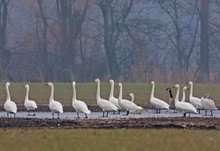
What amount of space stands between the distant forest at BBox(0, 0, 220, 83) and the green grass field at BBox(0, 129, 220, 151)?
37.5m

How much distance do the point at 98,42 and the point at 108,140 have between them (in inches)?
1873

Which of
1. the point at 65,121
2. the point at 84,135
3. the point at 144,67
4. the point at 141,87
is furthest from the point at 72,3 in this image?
the point at 84,135

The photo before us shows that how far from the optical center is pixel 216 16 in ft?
236

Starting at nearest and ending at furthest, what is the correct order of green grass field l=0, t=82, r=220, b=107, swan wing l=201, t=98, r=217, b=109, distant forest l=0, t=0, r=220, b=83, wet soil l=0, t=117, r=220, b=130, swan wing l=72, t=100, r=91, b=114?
1. wet soil l=0, t=117, r=220, b=130
2. swan wing l=72, t=100, r=91, b=114
3. swan wing l=201, t=98, r=217, b=109
4. green grass field l=0, t=82, r=220, b=107
5. distant forest l=0, t=0, r=220, b=83

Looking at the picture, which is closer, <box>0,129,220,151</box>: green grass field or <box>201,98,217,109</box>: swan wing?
<box>0,129,220,151</box>: green grass field

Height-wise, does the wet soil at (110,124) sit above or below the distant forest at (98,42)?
below

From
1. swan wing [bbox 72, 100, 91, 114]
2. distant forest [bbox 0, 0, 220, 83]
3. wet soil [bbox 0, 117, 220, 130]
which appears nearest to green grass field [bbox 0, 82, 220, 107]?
swan wing [bbox 72, 100, 91, 114]

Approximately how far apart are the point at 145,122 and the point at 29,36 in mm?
41284

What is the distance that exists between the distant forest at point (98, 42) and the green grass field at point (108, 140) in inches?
1476

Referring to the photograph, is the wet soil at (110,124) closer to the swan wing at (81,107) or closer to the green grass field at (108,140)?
the green grass field at (108,140)

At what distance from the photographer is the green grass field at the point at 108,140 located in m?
17.9

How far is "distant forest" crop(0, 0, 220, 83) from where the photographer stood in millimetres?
63156

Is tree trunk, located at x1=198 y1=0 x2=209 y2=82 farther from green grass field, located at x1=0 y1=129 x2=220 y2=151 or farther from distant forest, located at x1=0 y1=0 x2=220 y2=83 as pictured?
green grass field, located at x1=0 y1=129 x2=220 y2=151

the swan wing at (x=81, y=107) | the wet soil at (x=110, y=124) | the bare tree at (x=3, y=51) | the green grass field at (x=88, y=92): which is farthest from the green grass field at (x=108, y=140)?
the bare tree at (x=3, y=51)
